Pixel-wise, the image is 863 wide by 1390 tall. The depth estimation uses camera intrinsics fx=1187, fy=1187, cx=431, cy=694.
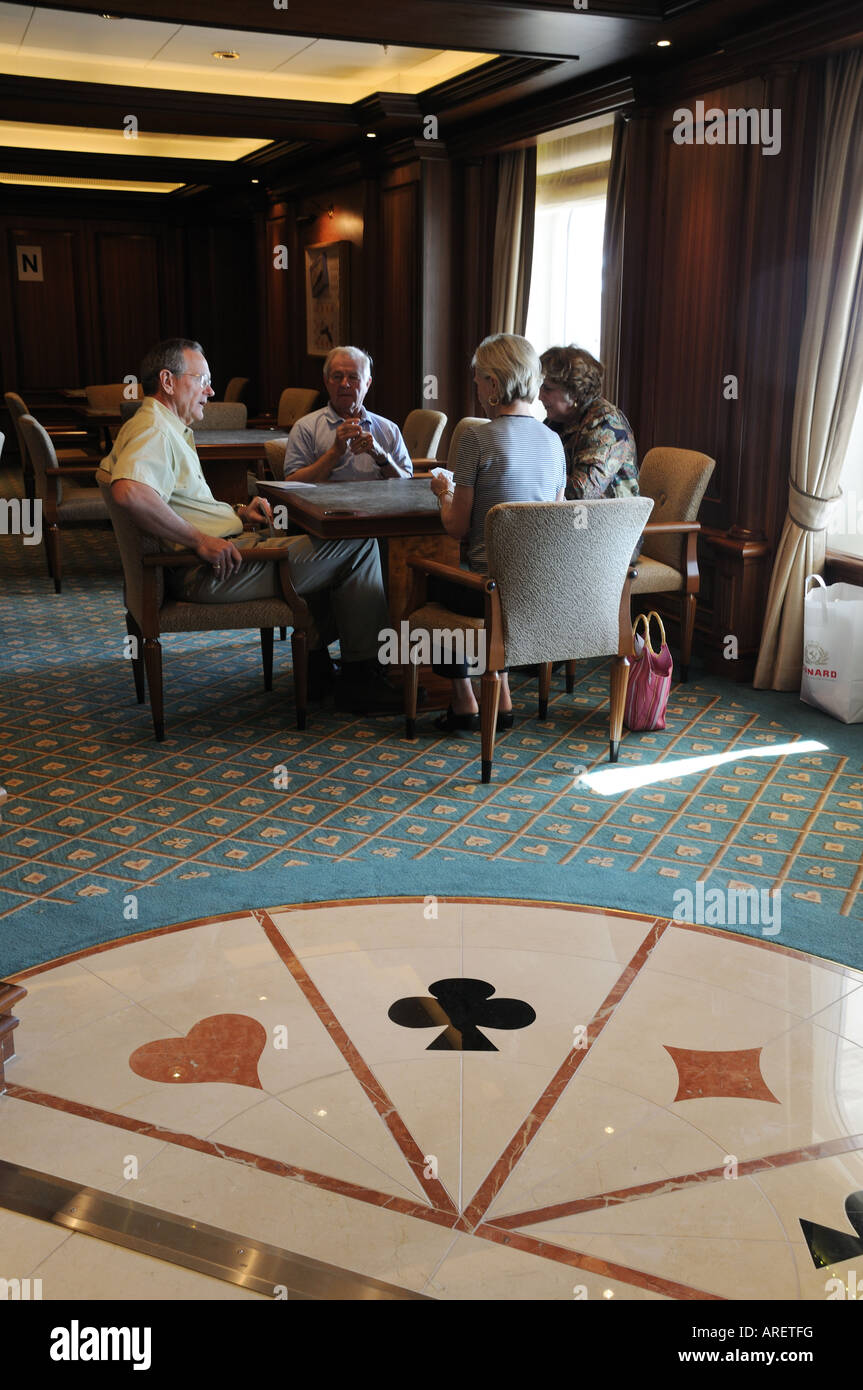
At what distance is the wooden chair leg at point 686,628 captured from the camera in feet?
17.9

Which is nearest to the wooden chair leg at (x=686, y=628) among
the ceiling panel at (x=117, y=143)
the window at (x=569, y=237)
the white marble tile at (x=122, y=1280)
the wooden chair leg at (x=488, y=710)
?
the wooden chair leg at (x=488, y=710)

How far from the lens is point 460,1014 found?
9.39 feet

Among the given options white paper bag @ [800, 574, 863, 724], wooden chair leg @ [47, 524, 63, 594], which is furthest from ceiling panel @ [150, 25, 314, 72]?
white paper bag @ [800, 574, 863, 724]

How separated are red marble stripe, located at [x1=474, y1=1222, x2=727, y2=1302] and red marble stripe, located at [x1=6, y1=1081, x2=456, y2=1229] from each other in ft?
0.32

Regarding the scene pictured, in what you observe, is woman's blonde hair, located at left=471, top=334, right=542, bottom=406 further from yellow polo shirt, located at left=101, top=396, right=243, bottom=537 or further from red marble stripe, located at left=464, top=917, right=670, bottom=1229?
red marble stripe, located at left=464, top=917, right=670, bottom=1229

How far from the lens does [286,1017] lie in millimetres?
2834

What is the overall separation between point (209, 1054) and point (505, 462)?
7.96 feet

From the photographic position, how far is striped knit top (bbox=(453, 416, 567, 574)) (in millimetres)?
4270

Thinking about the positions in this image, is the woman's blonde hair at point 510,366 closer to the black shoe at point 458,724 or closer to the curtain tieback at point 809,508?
the black shoe at point 458,724

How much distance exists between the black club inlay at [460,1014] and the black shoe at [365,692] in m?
2.15

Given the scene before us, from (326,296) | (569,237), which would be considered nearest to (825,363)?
(569,237)

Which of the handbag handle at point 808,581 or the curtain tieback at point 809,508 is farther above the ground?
the curtain tieback at point 809,508

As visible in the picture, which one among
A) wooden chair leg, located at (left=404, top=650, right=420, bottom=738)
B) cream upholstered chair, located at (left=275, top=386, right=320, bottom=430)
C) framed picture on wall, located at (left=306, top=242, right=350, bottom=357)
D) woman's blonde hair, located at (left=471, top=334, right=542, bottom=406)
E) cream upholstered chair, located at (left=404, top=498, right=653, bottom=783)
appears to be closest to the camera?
cream upholstered chair, located at (left=404, top=498, right=653, bottom=783)
